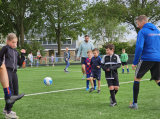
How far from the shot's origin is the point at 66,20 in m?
42.2

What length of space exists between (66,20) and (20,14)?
9939mm

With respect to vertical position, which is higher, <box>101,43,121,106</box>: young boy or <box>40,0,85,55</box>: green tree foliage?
<box>40,0,85,55</box>: green tree foliage

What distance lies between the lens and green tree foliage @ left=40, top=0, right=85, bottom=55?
1611 inches

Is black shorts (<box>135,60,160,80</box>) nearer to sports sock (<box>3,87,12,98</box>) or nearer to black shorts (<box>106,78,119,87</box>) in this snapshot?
black shorts (<box>106,78,119,87</box>)

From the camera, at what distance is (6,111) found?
4.90 meters

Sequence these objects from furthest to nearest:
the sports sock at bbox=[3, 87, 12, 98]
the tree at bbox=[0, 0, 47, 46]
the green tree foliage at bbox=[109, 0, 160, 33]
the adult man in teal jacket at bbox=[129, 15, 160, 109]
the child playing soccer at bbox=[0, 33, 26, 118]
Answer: the green tree foliage at bbox=[109, 0, 160, 33]
the tree at bbox=[0, 0, 47, 46]
the adult man in teal jacket at bbox=[129, 15, 160, 109]
the child playing soccer at bbox=[0, 33, 26, 118]
the sports sock at bbox=[3, 87, 12, 98]

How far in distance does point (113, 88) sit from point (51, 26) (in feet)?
126

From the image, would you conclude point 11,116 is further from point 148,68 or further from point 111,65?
point 148,68

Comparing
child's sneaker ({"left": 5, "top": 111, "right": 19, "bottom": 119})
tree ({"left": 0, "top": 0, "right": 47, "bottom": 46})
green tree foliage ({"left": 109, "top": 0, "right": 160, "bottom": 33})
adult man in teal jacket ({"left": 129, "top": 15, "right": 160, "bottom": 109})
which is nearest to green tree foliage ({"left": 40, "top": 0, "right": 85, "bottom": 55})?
tree ({"left": 0, "top": 0, "right": 47, "bottom": 46})

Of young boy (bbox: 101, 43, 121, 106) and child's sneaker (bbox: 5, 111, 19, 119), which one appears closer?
child's sneaker (bbox: 5, 111, 19, 119)

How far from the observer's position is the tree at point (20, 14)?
33.1 m

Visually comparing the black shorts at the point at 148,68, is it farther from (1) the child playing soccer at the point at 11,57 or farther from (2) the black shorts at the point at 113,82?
(1) the child playing soccer at the point at 11,57

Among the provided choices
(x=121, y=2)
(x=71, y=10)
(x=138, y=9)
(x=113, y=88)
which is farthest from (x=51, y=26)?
(x=113, y=88)

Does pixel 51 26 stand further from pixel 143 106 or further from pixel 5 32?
pixel 143 106
